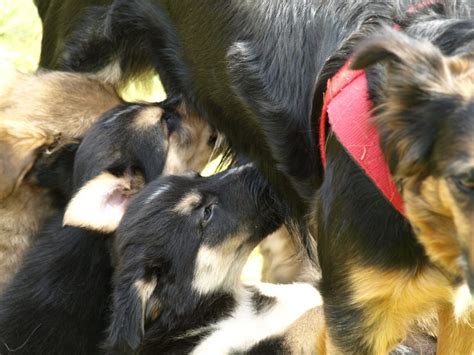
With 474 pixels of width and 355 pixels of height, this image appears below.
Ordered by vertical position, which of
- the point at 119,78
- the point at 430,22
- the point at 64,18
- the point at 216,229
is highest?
the point at 430,22

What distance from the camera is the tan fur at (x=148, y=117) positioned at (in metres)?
3.92

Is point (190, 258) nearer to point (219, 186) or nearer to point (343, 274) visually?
point (219, 186)

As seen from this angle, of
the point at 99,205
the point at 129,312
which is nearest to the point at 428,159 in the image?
the point at 129,312

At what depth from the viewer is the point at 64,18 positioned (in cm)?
426

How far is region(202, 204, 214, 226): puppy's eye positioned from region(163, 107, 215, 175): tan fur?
407 mm

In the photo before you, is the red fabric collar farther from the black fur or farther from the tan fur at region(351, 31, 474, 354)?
the black fur

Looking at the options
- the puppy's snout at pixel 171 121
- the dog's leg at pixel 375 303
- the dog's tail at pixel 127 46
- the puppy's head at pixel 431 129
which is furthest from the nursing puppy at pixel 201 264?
the puppy's head at pixel 431 129

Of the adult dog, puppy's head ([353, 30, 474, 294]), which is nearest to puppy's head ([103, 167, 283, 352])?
the adult dog

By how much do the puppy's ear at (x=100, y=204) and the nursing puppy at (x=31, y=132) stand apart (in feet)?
1.61

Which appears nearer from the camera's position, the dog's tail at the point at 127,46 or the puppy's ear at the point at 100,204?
the puppy's ear at the point at 100,204

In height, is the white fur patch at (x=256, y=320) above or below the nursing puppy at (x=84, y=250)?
below

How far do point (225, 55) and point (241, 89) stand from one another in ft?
0.58

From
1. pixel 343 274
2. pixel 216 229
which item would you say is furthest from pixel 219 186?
pixel 343 274

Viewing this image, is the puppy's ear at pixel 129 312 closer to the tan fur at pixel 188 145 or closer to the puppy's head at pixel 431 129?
the tan fur at pixel 188 145
